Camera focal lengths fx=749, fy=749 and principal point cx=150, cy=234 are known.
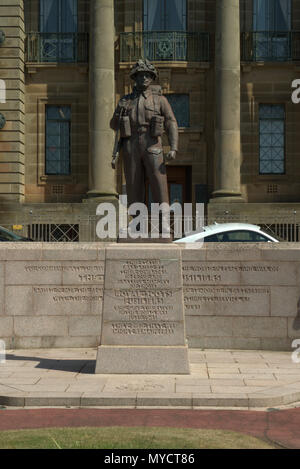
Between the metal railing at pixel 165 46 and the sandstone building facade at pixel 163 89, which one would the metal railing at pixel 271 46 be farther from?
the metal railing at pixel 165 46

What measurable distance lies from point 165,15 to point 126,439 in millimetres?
26335

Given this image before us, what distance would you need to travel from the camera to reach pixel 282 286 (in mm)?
13391

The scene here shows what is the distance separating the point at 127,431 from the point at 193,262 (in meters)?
5.85

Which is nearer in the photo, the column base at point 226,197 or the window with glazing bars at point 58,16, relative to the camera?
the column base at point 226,197

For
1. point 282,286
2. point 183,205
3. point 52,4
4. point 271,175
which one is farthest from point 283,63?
point 282,286

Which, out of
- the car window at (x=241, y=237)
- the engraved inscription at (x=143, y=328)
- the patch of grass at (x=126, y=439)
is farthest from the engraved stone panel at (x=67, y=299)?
the patch of grass at (x=126, y=439)

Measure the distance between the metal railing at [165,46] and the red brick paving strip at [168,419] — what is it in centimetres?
2367

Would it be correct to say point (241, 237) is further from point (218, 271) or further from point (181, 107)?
point (181, 107)

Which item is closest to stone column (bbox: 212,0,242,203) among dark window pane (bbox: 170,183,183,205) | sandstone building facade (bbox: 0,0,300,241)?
sandstone building facade (bbox: 0,0,300,241)

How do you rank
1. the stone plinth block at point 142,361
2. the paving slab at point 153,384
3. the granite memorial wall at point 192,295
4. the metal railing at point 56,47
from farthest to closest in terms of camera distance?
the metal railing at point 56,47 → the granite memorial wall at point 192,295 → the stone plinth block at point 142,361 → the paving slab at point 153,384

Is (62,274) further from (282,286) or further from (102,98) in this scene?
(102,98)

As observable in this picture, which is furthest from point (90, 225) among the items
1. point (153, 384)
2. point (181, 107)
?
point (153, 384)

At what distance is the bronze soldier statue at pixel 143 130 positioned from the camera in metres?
11.9

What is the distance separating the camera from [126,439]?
24.8 ft
